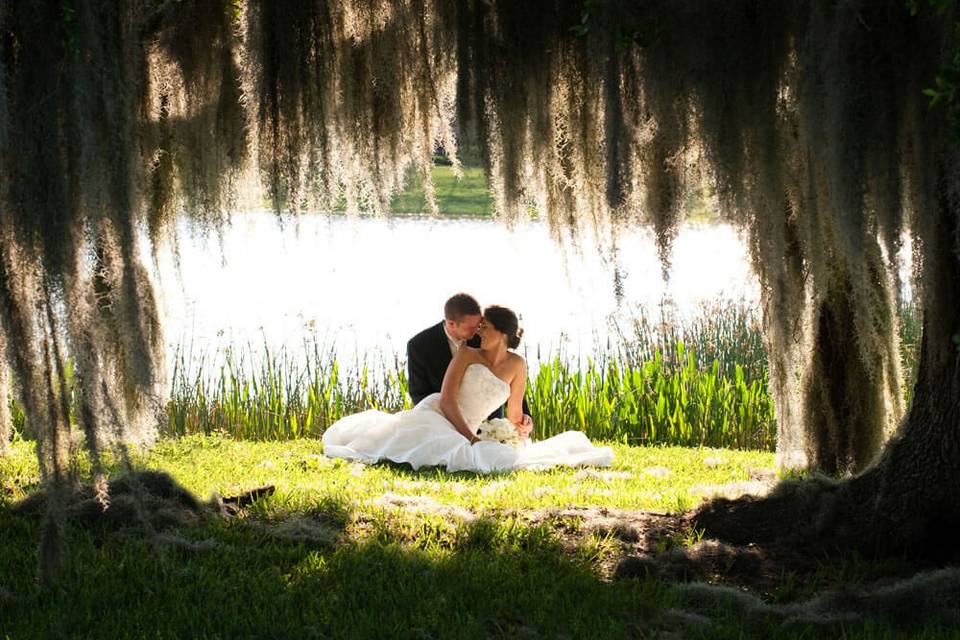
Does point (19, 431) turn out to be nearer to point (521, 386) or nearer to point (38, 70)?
point (521, 386)

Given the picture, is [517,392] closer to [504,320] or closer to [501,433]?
[501,433]

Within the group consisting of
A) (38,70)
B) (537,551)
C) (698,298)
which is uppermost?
(38,70)

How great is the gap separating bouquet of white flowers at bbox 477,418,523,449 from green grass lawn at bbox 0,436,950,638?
2.03 meters

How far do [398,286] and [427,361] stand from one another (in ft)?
26.5

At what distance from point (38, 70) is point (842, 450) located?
4268 mm

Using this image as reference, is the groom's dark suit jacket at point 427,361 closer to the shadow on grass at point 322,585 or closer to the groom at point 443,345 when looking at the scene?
the groom at point 443,345

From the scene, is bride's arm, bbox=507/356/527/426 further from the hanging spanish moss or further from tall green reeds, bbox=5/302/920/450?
the hanging spanish moss

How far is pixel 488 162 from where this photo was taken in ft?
14.5

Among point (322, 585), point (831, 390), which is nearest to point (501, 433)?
point (831, 390)

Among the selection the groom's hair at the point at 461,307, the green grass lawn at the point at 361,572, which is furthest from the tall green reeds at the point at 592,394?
the green grass lawn at the point at 361,572

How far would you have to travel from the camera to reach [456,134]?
4516mm

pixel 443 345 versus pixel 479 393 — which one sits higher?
pixel 443 345

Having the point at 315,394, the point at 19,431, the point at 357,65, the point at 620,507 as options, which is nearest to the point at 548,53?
the point at 357,65

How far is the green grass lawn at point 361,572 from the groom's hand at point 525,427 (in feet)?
7.32
